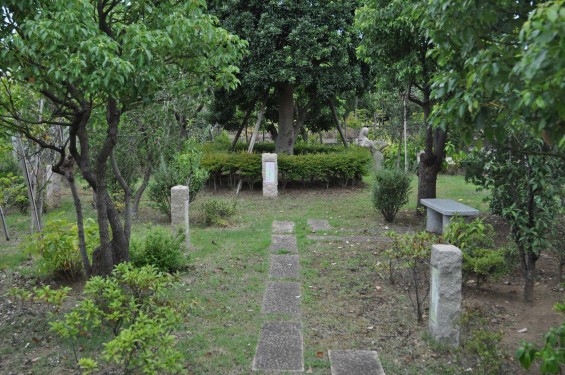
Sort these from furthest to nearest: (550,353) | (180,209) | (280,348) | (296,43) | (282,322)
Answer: (296,43), (180,209), (282,322), (280,348), (550,353)

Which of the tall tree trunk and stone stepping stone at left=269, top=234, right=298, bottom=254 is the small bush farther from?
the tall tree trunk

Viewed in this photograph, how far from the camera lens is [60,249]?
19.8ft

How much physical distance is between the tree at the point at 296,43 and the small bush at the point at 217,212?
15.0 feet

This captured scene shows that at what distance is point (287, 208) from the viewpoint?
41.1 feet

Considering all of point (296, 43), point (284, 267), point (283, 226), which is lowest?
point (284, 267)

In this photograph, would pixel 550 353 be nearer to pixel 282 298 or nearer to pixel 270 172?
pixel 282 298

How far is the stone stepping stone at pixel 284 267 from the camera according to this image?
22.7ft

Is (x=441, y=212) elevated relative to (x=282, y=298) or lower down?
elevated

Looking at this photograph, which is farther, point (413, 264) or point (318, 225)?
point (318, 225)

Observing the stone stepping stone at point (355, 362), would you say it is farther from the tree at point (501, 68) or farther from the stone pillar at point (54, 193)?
the stone pillar at point (54, 193)

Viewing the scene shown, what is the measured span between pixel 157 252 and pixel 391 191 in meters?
5.48

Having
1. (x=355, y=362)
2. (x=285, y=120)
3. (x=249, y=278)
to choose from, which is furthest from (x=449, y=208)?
(x=285, y=120)

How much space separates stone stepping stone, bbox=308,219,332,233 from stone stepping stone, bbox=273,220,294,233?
0.41 metres

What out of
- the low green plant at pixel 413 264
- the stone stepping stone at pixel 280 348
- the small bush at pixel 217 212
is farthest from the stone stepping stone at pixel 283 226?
the stone stepping stone at pixel 280 348
